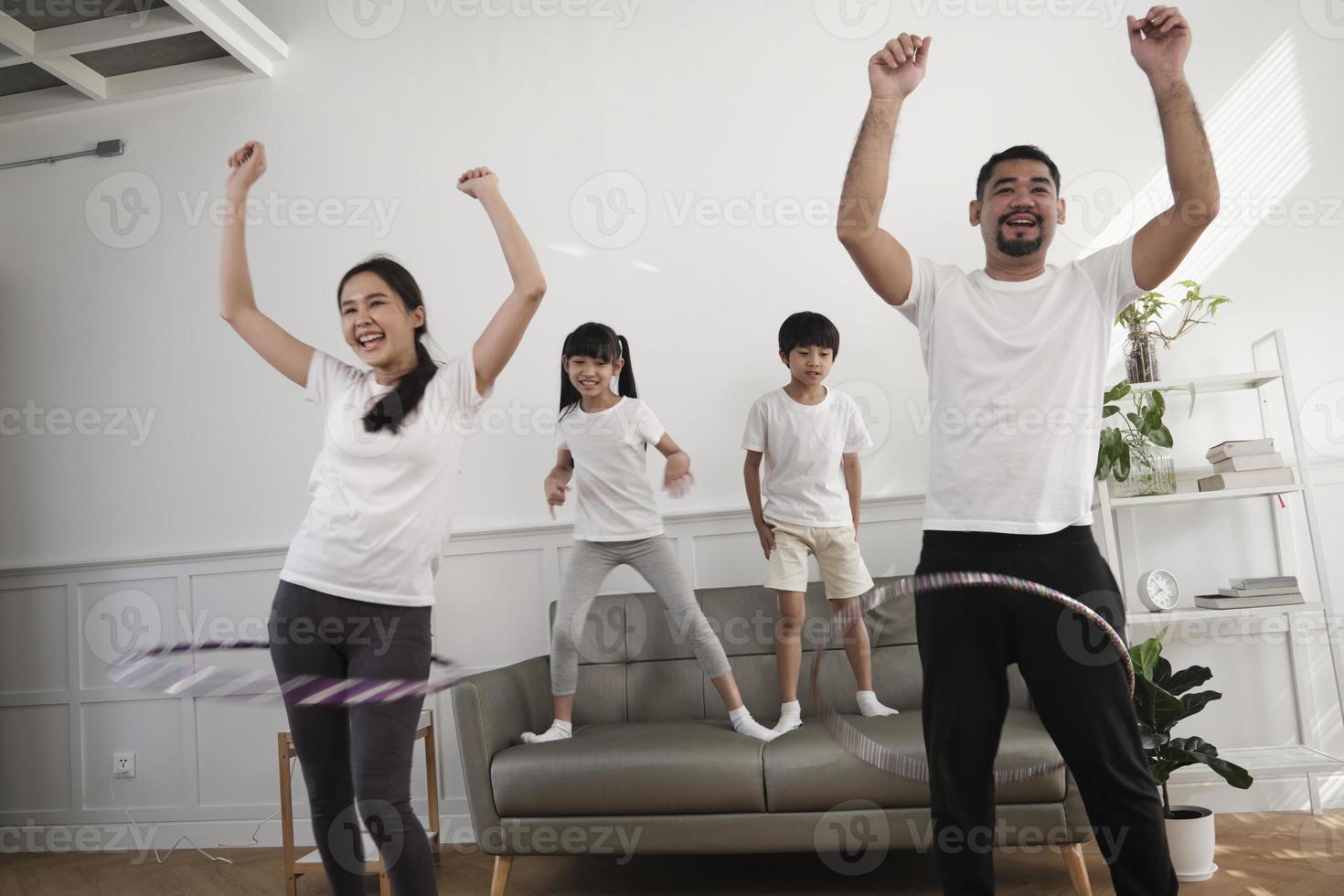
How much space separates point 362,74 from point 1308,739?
4900 mm

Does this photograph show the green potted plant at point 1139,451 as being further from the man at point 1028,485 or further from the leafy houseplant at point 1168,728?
the man at point 1028,485

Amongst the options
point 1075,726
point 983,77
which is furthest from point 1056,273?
point 983,77

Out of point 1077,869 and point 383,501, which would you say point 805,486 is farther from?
point 383,501

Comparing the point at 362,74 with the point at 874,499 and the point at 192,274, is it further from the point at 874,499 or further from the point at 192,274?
the point at 874,499

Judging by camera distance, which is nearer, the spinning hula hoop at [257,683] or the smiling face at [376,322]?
the spinning hula hoop at [257,683]

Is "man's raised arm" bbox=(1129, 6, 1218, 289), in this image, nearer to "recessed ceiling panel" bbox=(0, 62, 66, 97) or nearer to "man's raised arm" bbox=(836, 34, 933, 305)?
"man's raised arm" bbox=(836, 34, 933, 305)

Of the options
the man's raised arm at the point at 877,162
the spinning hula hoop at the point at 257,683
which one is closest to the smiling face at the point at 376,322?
the spinning hula hoop at the point at 257,683

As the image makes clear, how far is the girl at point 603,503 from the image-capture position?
3.60 m

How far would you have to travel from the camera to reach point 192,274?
4805 mm

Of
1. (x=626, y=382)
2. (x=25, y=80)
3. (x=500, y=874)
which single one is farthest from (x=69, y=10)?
(x=500, y=874)

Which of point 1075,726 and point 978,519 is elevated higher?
point 978,519

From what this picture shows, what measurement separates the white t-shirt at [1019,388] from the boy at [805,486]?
5.47ft

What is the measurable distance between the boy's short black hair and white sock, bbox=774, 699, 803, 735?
A: 4.21 ft

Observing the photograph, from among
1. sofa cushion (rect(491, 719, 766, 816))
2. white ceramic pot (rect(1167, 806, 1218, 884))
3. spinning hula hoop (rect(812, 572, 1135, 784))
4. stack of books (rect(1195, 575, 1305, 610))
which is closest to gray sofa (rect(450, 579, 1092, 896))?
sofa cushion (rect(491, 719, 766, 816))
